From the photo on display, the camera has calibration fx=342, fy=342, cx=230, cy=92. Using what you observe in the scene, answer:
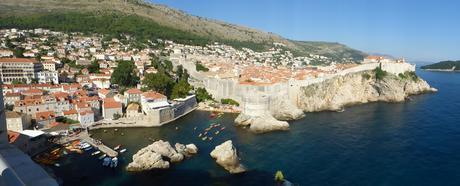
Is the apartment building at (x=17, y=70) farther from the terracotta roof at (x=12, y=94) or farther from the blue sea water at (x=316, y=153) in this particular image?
the blue sea water at (x=316, y=153)

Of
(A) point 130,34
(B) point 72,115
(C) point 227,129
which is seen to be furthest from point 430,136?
(A) point 130,34

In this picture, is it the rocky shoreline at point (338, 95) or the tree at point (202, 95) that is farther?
the tree at point (202, 95)

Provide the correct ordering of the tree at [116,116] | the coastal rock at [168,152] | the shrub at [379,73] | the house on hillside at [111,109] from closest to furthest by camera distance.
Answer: the coastal rock at [168,152], the house on hillside at [111,109], the tree at [116,116], the shrub at [379,73]

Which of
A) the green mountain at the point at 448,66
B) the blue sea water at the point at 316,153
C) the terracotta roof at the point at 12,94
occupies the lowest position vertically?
the blue sea water at the point at 316,153

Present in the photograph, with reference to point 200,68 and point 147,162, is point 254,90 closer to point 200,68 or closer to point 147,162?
point 200,68

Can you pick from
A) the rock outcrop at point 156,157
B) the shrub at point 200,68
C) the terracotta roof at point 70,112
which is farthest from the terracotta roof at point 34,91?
the shrub at point 200,68

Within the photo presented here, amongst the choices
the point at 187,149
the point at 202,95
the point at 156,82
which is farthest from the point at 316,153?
the point at 156,82

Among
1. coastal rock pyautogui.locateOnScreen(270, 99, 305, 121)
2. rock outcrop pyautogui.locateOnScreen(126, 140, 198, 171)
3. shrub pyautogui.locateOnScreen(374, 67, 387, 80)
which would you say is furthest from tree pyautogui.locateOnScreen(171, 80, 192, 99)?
shrub pyautogui.locateOnScreen(374, 67, 387, 80)

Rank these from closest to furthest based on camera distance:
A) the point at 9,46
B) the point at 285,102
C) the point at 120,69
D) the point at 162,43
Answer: the point at 285,102, the point at 120,69, the point at 9,46, the point at 162,43

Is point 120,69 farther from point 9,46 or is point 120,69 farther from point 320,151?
point 320,151
